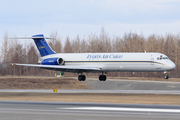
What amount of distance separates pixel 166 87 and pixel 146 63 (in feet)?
66.6

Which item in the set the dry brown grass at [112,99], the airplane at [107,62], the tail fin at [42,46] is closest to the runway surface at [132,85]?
the airplane at [107,62]

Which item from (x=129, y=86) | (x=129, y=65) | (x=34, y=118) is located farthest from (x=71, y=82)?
(x=34, y=118)

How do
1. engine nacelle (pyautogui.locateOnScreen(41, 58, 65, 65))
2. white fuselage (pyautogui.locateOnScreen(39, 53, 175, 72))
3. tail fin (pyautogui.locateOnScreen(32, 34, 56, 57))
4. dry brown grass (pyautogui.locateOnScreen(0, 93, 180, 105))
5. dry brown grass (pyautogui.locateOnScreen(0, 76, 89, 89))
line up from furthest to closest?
dry brown grass (pyautogui.locateOnScreen(0, 76, 89, 89)), tail fin (pyautogui.locateOnScreen(32, 34, 56, 57)), engine nacelle (pyautogui.locateOnScreen(41, 58, 65, 65)), white fuselage (pyautogui.locateOnScreen(39, 53, 175, 72)), dry brown grass (pyautogui.locateOnScreen(0, 93, 180, 105))

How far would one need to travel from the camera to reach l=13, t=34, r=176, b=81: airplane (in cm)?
4138

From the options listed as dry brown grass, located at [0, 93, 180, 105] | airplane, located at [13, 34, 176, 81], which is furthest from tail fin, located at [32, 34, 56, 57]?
dry brown grass, located at [0, 93, 180, 105]

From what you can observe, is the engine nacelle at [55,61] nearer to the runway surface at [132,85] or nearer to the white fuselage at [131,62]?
the white fuselage at [131,62]

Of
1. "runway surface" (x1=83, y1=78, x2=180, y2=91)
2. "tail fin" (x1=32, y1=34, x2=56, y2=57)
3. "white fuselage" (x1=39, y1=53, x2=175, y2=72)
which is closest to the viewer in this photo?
"white fuselage" (x1=39, y1=53, x2=175, y2=72)

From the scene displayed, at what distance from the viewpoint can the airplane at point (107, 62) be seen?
41.4 metres

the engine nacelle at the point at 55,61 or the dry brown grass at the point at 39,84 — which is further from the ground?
the engine nacelle at the point at 55,61

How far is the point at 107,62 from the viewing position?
4319 cm

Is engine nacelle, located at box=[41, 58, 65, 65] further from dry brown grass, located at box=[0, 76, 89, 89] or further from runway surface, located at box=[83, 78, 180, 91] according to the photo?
runway surface, located at box=[83, 78, 180, 91]

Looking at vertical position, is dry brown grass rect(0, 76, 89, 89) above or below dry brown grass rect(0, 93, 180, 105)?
above

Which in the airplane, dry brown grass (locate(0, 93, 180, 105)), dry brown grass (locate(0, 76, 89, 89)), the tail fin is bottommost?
dry brown grass (locate(0, 93, 180, 105))

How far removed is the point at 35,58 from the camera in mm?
102000
